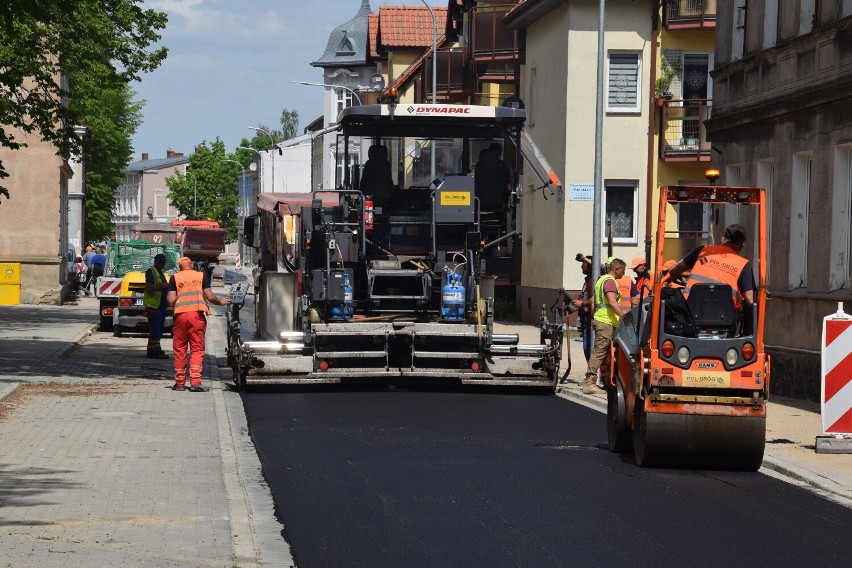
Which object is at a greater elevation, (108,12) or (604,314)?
(108,12)

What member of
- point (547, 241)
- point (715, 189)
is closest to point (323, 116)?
point (547, 241)

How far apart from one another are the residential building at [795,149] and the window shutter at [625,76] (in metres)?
14.3

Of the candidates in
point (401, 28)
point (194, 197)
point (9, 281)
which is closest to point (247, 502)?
point (9, 281)

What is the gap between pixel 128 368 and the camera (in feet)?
78.5

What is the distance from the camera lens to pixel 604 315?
20266 mm

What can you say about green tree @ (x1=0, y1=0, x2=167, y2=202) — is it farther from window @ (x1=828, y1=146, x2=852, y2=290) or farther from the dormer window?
the dormer window

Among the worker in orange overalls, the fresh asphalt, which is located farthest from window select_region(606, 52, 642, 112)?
the fresh asphalt

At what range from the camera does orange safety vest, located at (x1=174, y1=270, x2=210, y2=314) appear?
65.8 feet

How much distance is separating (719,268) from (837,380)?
212 cm

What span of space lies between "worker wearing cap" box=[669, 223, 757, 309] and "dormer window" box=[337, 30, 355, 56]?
345ft

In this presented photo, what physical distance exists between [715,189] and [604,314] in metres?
7.62

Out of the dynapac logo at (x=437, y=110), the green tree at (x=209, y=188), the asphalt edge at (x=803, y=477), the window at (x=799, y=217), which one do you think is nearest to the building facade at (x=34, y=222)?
the dynapac logo at (x=437, y=110)

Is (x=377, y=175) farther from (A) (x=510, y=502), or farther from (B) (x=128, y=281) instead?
(B) (x=128, y=281)

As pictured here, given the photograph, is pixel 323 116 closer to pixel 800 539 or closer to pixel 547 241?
pixel 547 241
